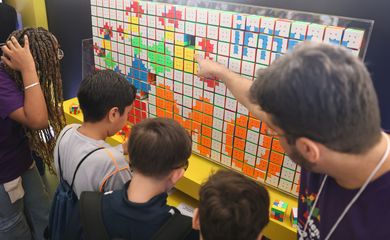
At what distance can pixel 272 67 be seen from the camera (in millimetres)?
751

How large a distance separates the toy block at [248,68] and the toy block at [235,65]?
0.02 m

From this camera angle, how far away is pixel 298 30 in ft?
3.88

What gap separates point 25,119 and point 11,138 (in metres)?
0.19

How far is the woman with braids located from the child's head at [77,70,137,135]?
298 mm

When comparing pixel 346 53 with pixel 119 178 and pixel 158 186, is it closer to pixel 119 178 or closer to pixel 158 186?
pixel 158 186

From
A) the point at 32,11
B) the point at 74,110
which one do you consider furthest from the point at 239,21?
the point at 32,11

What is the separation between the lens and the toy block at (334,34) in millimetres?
1113

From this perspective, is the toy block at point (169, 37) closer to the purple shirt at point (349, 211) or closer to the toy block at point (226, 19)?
the toy block at point (226, 19)

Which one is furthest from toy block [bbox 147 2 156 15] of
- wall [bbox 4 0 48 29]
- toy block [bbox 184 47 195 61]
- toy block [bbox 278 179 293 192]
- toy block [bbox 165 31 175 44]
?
wall [bbox 4 0 48 29]

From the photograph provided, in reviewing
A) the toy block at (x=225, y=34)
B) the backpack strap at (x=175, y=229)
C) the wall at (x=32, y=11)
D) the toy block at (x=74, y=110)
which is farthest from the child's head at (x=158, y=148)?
the wall at (x=32, y=11)

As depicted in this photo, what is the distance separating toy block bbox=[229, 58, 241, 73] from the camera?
1.37 m

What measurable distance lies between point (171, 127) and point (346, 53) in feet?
1.82

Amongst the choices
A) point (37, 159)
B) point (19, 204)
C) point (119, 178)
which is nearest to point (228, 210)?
point (119, 178)

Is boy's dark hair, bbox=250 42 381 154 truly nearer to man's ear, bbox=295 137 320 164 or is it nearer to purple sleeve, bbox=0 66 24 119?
man's ear, bbox=295 137 320 164
